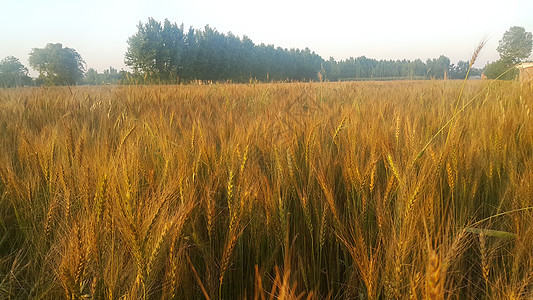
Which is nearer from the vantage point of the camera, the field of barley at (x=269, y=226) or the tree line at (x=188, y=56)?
the field of barley at (x=269, y=226)

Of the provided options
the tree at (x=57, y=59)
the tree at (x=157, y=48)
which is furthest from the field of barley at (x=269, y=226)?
the tree at (x=57, y=59)

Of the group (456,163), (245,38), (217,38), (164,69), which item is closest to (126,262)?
(456,163)

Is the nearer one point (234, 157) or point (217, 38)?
point (234, 157)

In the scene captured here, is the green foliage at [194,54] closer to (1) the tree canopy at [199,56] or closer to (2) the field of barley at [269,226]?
(1) the tree canopy at [199,56]

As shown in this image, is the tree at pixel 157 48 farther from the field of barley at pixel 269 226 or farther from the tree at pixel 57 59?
the field of barley at pixel 269 226

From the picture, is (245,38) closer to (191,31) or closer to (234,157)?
(191,31)

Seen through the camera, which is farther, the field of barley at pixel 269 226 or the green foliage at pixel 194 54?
the green foliage at pixel 194 54

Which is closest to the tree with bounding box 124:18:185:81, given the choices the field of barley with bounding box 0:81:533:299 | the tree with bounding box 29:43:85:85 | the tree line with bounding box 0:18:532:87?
the tree line with bounding box 0:18:532:87

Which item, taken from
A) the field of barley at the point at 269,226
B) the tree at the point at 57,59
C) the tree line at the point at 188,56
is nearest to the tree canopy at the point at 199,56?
the tree line at the point at 188,56

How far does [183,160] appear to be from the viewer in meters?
1.10

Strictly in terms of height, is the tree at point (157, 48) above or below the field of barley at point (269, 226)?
above

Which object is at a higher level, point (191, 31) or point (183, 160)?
point (191, 31)

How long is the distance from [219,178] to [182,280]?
1.43ft

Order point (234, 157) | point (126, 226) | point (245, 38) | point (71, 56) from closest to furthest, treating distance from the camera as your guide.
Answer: point (126, 226) < point (234, 157) < point (71, 56) < point (245, 38)
